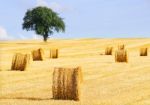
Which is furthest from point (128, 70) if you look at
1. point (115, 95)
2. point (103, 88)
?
point (115, 95)

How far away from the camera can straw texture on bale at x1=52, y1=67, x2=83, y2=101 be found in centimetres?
1377

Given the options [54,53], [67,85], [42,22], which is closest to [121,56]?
[54,53]

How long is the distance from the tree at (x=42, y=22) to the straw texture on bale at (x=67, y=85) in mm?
60578

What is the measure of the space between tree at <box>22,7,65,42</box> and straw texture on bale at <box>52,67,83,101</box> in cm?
6058

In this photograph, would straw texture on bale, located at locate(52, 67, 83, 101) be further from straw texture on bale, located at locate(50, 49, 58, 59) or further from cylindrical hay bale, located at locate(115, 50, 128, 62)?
straw texture on bale, located at locate(50, 49, 58, 59)

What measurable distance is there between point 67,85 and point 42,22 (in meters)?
61.7

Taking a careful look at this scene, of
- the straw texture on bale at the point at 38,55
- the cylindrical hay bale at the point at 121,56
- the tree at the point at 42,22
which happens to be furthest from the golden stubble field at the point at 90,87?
the tree at the point at 42,22

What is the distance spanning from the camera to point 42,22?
7519 cm

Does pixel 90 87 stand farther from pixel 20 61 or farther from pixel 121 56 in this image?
pixel 121 56

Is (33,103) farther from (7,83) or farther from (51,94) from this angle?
(7,83)

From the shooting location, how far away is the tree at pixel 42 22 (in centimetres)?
7506

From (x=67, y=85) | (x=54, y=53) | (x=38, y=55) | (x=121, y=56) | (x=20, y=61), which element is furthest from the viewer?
(x=54, y=53)

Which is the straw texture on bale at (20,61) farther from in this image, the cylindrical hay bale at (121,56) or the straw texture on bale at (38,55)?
the straw texture on bale at (38,55)

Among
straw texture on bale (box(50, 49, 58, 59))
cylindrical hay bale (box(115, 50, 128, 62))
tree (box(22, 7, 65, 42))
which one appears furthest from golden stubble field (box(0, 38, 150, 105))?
tree (box(22, 7, 65, 42))
